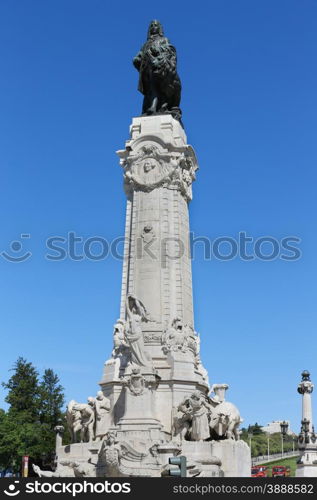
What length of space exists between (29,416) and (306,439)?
91.7 ft

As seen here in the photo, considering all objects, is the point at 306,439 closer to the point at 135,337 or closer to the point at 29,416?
the point at 135,337

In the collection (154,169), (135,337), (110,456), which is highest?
(154,169)

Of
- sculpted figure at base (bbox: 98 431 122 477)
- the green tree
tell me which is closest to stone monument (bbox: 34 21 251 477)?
sculpted figure at base (bbox: 98 431 122 477)

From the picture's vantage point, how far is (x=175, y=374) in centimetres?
3177

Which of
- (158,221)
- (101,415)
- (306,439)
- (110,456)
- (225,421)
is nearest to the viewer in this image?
(110,456)

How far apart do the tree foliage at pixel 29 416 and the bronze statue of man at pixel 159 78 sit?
2754 centimetres

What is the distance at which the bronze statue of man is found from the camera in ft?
126

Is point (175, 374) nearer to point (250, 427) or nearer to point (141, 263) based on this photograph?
point (141, 263)

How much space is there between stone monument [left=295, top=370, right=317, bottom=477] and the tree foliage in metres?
18.8

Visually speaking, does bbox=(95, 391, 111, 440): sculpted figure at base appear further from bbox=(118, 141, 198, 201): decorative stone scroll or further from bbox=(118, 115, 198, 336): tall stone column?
bbox=(118, 141, 198, 201): decorative stone scroll

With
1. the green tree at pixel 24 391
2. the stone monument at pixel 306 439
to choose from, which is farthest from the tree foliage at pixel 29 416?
the stone monument at pixel 306 439

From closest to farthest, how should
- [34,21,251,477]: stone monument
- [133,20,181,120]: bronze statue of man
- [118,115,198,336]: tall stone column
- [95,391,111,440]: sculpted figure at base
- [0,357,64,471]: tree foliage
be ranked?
[34,21,251,477]: stone monument → [95,391,111,440]: sculpted figure at base → [118,115,198,336]: tall stone column → [133,20,181,120]: bronze statue of man → [0,357,64,471]: tree foliage

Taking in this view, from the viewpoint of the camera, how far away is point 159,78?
38.3 meters

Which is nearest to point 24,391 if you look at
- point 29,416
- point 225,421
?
point 29,416
